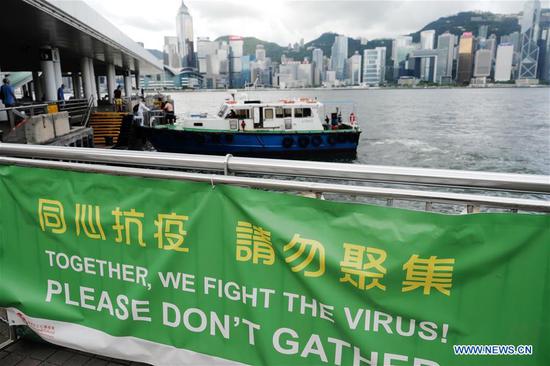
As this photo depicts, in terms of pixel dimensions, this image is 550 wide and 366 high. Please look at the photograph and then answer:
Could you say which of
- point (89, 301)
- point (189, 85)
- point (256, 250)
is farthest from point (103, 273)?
point (189, 85)

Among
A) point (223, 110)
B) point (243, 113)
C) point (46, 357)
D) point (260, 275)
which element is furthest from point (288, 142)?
point (260, 275)

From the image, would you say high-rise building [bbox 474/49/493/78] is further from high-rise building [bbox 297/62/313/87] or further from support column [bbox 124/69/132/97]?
support column [bbox 124/69/132/97]

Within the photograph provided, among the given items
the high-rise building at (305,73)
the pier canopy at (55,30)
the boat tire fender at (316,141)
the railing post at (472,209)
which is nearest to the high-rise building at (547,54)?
Result: the high-rise building at (305,73)

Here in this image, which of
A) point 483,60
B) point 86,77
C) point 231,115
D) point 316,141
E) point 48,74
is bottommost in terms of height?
point 316,141

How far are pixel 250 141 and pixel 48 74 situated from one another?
11677 mm

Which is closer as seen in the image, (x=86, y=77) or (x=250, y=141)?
(x=250, y=141)

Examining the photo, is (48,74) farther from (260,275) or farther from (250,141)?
(260,275)

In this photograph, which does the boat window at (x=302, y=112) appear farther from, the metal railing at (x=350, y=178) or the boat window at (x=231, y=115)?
the metal railing at (x=350, y=178)

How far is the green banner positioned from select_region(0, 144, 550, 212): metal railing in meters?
0.06

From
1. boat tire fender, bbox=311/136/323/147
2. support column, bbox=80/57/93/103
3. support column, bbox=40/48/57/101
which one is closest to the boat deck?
boat tire fender, bbox=311/136/323/147

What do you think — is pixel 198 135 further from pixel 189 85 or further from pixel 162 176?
pixel 189 85

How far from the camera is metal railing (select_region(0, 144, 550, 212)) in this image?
1.74m

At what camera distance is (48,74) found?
23.1m

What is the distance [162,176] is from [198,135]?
20.0 m
